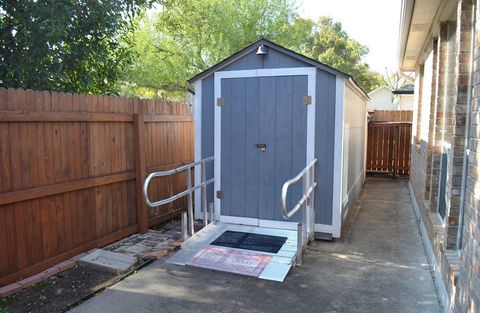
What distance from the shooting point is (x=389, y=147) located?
10617 millimetres

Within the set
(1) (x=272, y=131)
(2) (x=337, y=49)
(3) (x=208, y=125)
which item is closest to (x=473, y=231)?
(1) (x=272, y=131)

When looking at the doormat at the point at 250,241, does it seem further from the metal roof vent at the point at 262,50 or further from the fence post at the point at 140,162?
the metal roof vent at the point at 262,50

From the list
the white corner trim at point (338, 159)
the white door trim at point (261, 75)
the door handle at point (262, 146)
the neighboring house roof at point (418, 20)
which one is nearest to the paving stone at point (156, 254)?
the white door trim at point (261, 75)

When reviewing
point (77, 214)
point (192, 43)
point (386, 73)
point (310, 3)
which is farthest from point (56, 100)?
point (386, 73)

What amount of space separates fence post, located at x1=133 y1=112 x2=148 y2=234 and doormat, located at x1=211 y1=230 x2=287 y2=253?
3.59 feet

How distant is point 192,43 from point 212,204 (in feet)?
38.5

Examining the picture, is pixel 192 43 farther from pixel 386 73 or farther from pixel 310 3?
pixel 386 73

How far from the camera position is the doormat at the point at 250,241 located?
172 inches

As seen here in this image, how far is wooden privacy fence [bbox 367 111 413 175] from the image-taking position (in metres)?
10.5

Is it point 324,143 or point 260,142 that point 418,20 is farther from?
point 260,142

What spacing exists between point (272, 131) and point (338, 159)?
0.89m

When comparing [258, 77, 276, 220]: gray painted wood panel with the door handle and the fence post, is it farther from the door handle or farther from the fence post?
the fence post

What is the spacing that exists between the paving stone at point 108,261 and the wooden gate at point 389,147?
844 cm

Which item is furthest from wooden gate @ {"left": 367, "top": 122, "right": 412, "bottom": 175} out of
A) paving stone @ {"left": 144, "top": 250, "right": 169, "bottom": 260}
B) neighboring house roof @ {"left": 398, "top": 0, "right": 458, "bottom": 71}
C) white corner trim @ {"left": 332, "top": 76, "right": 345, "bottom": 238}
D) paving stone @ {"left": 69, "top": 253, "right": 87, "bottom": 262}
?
paving stone @ {"left": 69, "top": 253, "right": 87, "bottom": 262}
